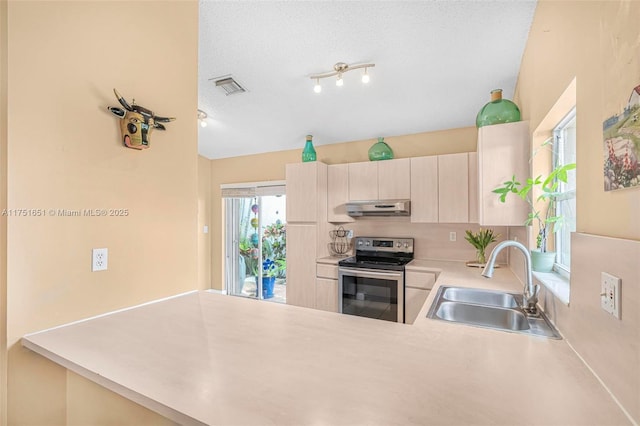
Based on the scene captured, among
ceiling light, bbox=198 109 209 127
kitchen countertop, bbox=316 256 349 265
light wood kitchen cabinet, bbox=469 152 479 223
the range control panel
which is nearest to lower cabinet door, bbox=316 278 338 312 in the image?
kitchen countertop, bbox=316 256 349 265

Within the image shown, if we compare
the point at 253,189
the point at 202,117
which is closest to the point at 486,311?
the point at 202,117

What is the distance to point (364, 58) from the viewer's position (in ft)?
7.23

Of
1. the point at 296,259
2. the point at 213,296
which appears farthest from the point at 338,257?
the point at 213,296

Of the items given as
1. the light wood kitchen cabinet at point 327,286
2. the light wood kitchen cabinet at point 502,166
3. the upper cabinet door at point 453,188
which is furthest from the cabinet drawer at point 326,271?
the light wood kitchen cabinet at point 502,166

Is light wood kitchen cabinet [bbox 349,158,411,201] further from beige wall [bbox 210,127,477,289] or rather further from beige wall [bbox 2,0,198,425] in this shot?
beige wall [bbox 2,0,198,425]

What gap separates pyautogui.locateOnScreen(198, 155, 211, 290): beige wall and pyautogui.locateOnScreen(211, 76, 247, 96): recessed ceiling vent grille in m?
2.15

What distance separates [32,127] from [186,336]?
3.33 ft

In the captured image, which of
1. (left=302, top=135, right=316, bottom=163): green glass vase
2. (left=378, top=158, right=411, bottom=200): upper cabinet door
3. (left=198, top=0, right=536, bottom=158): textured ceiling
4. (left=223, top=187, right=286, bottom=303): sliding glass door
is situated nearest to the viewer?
(left=198, top=0, right=536, bottom=158): textured ceiling

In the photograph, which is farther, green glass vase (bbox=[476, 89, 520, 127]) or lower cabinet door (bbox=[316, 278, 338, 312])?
lower cabinet door (bbox=[316, 278, 338, 312])

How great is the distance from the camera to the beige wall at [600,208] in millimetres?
637

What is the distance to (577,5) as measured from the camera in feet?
3.39

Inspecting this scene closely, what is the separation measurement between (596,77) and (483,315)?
119 centimetres

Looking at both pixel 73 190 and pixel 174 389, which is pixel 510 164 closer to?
pixel 174 389

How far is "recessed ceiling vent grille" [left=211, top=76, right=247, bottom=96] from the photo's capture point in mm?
2623
